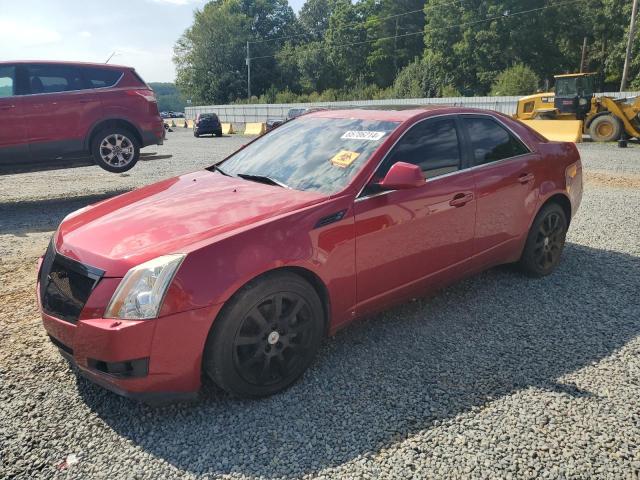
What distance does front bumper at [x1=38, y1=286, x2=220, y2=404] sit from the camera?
7.82 ft

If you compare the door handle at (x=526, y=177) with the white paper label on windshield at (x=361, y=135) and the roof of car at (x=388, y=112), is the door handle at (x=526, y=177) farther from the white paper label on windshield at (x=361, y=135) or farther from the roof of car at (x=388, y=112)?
the white paper label on windshield at (x=361, y=135)

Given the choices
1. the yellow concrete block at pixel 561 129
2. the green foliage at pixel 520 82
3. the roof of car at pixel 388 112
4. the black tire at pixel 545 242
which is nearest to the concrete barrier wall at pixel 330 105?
the green foliage at pixel 520 82

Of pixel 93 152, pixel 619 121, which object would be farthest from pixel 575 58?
pixel 93 152

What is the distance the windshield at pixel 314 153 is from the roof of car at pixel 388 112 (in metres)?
0.08

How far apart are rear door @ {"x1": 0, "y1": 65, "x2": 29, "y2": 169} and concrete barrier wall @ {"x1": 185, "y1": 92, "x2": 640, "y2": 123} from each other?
19.2 m

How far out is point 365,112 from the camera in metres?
3.90

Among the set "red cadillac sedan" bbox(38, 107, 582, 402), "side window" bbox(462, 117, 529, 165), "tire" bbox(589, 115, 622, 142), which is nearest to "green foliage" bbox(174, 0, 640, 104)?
"tire" bbox(589, 115, 622, 142)

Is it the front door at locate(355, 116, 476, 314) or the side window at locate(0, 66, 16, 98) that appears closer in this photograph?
the front door at locate(355, 116, 476, 314)

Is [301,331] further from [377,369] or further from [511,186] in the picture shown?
[511,186]

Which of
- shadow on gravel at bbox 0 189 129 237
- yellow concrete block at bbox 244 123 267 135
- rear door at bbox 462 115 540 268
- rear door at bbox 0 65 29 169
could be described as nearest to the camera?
rear door at bbox 462 115 540 268

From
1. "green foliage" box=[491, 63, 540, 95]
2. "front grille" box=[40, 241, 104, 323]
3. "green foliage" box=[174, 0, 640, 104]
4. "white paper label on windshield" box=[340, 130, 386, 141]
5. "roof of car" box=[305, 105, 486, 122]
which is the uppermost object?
"green foliage" box=[174, 0, 640, 104]

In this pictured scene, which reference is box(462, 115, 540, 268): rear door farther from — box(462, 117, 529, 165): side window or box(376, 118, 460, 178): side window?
box(376, 118, 460, 178): side window

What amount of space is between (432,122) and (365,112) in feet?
1.74

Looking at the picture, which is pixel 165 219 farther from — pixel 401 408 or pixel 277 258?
pixel 401 408
